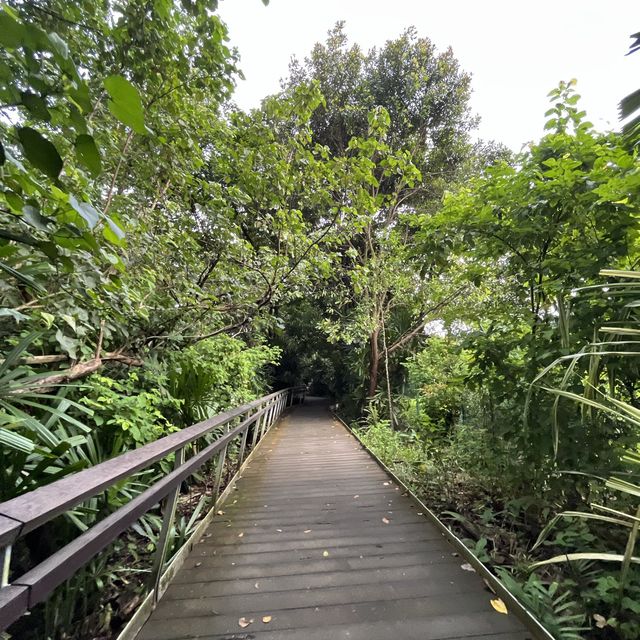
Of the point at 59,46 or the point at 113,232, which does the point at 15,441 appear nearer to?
the point at 113,232

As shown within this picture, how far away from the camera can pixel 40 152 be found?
0.59 metres

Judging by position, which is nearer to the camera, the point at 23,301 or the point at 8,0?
the point at 8,0

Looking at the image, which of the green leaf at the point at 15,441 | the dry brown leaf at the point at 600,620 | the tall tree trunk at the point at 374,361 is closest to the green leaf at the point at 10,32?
the green leaf at the point at 15,441

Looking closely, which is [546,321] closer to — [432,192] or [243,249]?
[243,249]

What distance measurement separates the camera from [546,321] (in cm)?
247

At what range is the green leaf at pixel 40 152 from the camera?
0.57 metres

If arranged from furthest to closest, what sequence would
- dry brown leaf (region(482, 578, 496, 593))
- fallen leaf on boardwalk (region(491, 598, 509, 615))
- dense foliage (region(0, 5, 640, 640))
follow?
dry brown leaf (region(482, 578, 496, 593)) → fallen leaf on boardwalk (region(491, 598, 509, 615)) → dense foliage (region(0, 5, 640, 640))

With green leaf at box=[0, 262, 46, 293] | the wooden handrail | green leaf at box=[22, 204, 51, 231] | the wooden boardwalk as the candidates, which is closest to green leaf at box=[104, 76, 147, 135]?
green leaf at box=[22, 204, 51, 231]

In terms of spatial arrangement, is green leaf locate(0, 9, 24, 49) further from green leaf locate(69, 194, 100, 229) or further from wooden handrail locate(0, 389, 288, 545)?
wooden handrail locate(0, 389, 288, 545)

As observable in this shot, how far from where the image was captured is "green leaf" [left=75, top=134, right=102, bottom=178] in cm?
64

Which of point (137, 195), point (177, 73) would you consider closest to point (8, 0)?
point (177, 73)

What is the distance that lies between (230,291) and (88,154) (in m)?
3.44

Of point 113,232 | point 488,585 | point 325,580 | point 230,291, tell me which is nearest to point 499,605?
point 488,585

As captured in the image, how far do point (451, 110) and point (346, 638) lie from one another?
35.5ft
